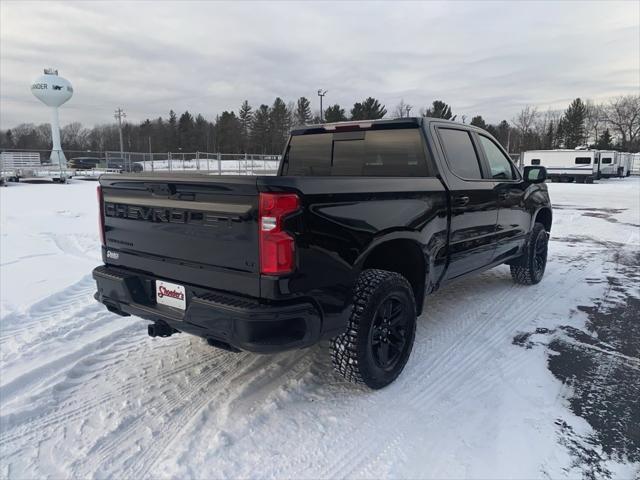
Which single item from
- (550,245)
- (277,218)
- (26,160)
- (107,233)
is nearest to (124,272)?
(107,233)

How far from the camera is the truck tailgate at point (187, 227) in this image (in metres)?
2.58

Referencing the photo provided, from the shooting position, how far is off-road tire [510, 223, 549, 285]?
5797 millimetres

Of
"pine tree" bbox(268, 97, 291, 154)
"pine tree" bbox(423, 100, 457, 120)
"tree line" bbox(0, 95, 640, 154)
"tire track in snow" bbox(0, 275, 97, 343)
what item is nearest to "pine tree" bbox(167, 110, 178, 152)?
"tree line" bbox(0, 95, 640, 154)

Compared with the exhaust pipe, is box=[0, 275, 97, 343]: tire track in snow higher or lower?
lower

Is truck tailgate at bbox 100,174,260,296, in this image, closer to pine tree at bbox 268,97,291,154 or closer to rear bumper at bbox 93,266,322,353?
rear bumper at bbox 93,266,322,353

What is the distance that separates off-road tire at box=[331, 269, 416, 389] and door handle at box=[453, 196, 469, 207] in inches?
42.8

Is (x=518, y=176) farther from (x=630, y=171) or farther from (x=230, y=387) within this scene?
(x=630, y=171)

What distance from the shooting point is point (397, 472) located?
245cm

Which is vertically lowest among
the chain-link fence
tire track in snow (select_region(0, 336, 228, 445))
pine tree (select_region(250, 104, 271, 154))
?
tire track in snow (select_region(0, 336, 228, 445))

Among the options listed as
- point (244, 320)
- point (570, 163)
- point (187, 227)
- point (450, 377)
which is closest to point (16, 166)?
point (187, 227)

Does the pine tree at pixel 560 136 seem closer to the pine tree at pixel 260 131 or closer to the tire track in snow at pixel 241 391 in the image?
the pine tree at pixel 260 131

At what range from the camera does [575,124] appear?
65312 millimetres

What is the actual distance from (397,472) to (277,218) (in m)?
1.50

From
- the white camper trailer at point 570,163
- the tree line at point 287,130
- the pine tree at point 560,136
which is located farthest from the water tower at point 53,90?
the pine tree at point 560,136
